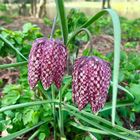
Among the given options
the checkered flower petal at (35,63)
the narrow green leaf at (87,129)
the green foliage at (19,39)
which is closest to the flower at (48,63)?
the checkered flower petal at (35,63)

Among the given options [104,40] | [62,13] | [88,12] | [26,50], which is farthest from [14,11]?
[62,13]

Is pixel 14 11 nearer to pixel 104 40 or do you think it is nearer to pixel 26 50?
pixel 104 40

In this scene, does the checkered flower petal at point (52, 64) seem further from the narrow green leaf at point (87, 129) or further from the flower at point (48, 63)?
the narrow green leaf at point (87, 129)

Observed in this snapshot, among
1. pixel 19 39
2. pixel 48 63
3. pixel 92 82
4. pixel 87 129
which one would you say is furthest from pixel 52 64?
pixel 19 39

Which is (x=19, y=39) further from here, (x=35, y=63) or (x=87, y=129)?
(x=35, y=63)

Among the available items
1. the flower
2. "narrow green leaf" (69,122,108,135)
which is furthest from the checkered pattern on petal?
"narrow green leaf" (69,122,108,135)
